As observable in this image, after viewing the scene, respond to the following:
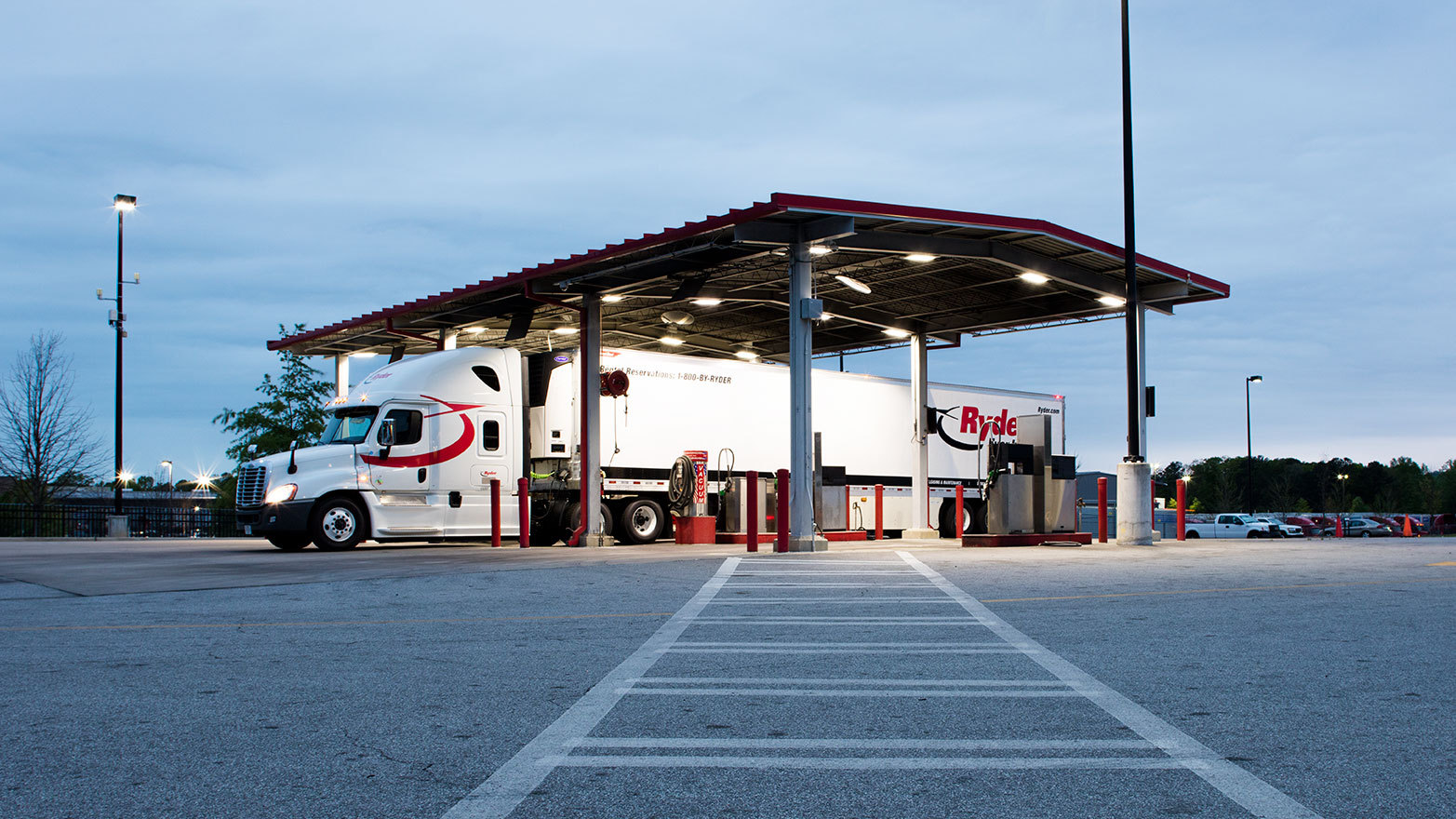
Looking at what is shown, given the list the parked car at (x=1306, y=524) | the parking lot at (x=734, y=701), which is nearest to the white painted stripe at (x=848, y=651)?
the parking lot at (x=734, y=701)

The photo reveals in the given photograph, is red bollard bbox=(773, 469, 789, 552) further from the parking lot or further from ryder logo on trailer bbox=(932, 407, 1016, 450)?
ryder logo on trailer bbox=(932, 407, 1016, 450)

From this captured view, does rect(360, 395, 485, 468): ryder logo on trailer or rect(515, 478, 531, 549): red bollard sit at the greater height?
rect(360, 395, 485, 468): ryder logo on trailer

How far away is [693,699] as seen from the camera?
556 cm

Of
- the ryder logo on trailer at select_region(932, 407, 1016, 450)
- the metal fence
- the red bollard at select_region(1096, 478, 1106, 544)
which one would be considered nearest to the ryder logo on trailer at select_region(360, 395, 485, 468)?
the red bollard at select_region(1096, 478, 1106, 544)

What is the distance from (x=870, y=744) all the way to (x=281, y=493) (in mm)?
16892

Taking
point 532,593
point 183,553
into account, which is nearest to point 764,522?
point 183,553

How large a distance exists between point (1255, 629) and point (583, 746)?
5602 millimetres

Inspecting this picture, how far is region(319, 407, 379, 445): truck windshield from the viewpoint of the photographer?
20.4 m

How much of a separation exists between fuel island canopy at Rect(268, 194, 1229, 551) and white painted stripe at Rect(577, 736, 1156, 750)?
12.8m

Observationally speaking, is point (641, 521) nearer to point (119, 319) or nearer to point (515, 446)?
point (515, 446)

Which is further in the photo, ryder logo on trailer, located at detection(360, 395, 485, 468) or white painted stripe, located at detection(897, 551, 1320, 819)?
ryder logo on trailer, located at detection(360, 395, 485, 468)

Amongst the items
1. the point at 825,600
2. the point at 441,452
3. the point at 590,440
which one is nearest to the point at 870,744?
the point at 825,600

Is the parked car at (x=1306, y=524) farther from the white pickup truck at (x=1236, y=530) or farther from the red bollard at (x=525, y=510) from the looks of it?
the red bollard at (x=525, y=510)

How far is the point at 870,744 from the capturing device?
4.57m
